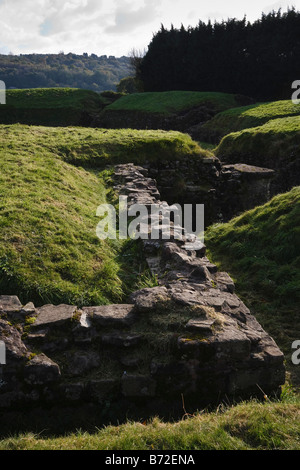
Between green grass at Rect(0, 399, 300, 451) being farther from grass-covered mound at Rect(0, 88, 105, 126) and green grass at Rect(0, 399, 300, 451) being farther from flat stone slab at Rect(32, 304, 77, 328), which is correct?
grass-covered mound at Rect(0, 88, 105, 126)

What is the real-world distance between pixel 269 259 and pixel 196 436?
5.91m

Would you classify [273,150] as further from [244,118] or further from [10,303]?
[10,303]

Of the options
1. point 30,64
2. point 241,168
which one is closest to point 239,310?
point 241,168

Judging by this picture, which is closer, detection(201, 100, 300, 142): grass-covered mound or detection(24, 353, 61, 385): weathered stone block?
detection(24, 353, 61, 385): weathered stone block

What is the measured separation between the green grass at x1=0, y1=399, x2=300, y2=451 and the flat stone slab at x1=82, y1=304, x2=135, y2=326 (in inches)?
53.1

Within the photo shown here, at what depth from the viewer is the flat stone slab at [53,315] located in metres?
4.70

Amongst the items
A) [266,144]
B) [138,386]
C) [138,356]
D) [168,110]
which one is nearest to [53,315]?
[138,356]

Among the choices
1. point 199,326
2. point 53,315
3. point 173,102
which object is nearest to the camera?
point 199,326

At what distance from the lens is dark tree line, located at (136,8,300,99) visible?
40.4 metres

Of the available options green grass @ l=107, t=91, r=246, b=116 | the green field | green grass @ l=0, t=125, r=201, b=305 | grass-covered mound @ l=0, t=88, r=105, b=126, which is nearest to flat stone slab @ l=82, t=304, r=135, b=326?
green grass @ l=0, t=125, r=201, b=305

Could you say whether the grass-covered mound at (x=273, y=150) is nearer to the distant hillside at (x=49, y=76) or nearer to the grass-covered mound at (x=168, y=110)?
the grass-covered mound at (x=168, y=110)

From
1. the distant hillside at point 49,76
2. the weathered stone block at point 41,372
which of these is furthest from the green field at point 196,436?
the distant hillside at point 49,76

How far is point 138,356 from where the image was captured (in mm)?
4469

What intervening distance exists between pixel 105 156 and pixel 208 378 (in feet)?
37.8
